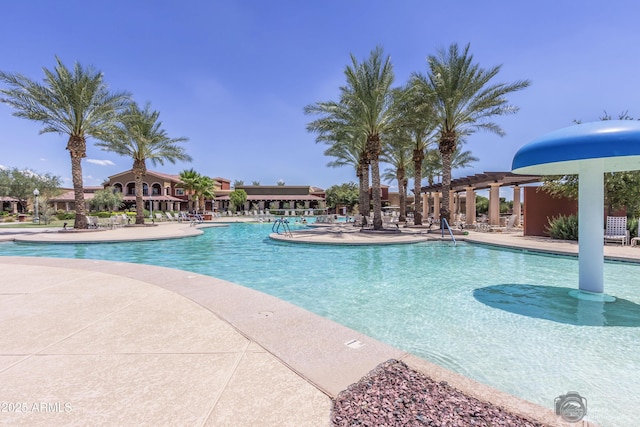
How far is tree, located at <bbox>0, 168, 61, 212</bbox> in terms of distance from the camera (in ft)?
125

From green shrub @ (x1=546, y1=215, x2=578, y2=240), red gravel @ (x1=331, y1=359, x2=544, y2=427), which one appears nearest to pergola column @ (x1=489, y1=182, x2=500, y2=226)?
green shrub @ (x1=546, y1=215, x2=578, y2=240)

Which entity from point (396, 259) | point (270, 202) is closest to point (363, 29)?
point (396, 259)

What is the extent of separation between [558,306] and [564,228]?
1141cm

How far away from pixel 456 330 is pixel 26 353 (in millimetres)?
5223

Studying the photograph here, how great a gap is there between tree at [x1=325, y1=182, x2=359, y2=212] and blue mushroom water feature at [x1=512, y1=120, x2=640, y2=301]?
4205 cm

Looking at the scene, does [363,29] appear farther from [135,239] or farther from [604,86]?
[135,239]

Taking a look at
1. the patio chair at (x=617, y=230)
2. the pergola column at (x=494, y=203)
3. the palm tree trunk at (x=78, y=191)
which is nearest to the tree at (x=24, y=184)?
the palm tree trunk at (x=78, y=191)

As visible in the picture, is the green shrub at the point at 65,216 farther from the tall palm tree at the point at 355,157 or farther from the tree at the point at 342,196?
the tree at the point at 342,196

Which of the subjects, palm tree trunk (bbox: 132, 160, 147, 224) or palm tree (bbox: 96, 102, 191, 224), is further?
palm tree trunk (bbox: 132, 160, 147, 224)

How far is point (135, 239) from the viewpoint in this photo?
15.8m

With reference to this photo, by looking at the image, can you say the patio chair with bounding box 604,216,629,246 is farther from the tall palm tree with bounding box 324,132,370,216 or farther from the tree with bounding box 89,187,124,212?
the tree with bounding box 89,187,124,212

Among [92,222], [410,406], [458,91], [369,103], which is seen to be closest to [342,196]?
[369,103]

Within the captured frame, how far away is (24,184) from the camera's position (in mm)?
39000

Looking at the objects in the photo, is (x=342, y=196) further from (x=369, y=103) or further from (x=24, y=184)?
(x=24, y=184)
